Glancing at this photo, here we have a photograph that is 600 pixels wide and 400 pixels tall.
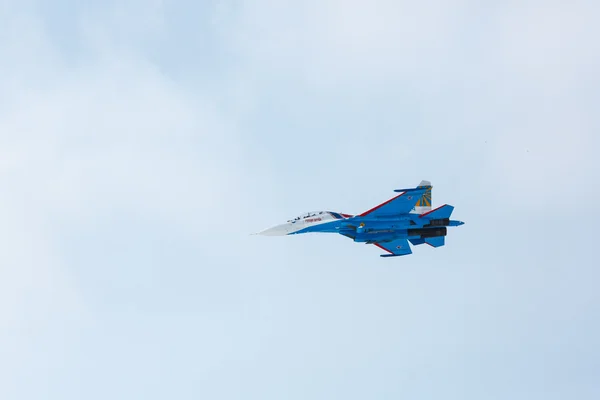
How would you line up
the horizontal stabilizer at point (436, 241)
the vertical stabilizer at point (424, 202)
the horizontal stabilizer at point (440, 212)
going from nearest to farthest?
the horizontal stabilizer at point (440, 212), the vertical stabilizer at point (424, 202), the horizontal stabilizer at point (436, 241)

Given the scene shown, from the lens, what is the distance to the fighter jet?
113m

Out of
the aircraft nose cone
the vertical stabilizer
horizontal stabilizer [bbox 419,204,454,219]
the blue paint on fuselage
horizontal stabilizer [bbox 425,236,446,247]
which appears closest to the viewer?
the aircraft nose cone

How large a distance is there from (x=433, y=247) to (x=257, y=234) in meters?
21.6

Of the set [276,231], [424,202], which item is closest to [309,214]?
[276,231]

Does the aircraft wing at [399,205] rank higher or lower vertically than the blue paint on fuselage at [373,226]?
higher

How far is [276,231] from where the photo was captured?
112500mm

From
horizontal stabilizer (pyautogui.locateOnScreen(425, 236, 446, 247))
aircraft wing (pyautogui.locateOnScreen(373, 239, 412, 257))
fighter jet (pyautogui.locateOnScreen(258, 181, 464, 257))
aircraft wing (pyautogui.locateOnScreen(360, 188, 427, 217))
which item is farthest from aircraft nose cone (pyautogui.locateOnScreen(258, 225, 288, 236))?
horizontal stabilizer (pyautogui.locateOnScreen(425, 236, 446, 247))

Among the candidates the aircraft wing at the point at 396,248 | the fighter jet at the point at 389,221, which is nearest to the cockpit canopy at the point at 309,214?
the fighter jet at the point at 389,221

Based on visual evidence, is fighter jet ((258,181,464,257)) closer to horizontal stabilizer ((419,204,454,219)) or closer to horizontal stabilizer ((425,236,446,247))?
horizontal stabilizer ((419,204,454,219))

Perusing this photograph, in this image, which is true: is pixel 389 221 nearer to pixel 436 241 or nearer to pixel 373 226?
pixel 373 226

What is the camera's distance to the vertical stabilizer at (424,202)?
11531 cm

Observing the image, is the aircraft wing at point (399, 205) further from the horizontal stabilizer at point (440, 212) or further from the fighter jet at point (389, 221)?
the horizontal stabilizer at point (440, 212)

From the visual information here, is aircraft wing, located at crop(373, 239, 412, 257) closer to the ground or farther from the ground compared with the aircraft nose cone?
closer to the ground

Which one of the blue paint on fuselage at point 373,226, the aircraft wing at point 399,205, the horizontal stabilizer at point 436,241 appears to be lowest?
the horizontal stabilizer at point 436,241
